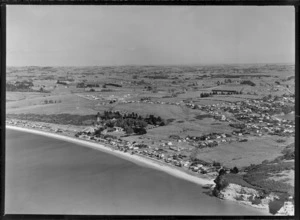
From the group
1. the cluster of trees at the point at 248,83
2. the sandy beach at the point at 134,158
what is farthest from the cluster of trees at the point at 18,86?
the cluster of trees at the point at 248,83

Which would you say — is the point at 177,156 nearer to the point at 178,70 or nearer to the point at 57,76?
the point at 178,70

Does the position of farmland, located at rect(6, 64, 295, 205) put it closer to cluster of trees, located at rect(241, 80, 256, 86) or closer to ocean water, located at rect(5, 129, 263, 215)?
cluster of trees, located at rect(241, 80, 256, 86)

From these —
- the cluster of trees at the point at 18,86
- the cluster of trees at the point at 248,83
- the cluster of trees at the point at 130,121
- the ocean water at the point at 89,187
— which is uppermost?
A: the cluster of trees at the point at 248,83

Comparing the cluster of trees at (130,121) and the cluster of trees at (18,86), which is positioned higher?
the cluster of trees at (18,86)

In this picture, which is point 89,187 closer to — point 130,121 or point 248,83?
point 130,121

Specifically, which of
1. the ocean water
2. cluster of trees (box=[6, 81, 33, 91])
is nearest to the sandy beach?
the ocean water

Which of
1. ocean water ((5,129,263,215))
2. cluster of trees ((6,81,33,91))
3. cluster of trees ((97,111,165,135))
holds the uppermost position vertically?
cluster of trees ((6,81,33,91))

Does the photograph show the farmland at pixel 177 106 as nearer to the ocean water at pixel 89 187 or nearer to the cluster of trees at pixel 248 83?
the cluster of trees at pixel 248 83

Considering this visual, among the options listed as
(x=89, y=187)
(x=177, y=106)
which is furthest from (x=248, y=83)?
(x=89, y=187)

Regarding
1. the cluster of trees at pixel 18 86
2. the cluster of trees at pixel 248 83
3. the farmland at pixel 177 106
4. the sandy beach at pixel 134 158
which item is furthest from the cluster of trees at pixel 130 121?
the cluster of trees at pixel 248 83
